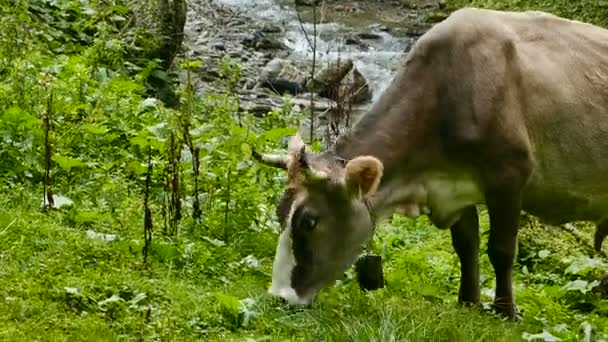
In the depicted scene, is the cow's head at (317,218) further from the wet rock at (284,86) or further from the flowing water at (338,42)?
the flowing water at (338,42)

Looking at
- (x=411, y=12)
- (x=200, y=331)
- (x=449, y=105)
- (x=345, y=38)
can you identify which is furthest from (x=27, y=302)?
(x=411, y=12)

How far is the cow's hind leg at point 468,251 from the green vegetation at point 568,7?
12.7 m

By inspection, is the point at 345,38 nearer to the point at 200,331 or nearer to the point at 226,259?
the point at 226,259

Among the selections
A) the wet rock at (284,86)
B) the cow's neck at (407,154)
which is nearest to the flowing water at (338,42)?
the wet rock at (284,86)

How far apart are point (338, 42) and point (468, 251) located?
11900mm

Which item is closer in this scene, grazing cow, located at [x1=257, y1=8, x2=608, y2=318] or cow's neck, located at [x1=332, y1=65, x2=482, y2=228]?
grazing cow, located at [x1=257, y1=8, x2=608, y2=318]

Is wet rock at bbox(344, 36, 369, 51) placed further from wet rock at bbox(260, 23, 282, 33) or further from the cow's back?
the cow's back

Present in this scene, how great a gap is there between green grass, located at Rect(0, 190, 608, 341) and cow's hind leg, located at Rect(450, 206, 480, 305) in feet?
0.57

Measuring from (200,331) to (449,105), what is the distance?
223 centimetres

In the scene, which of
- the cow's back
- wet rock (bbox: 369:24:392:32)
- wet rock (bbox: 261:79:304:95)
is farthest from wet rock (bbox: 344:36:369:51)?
the cow's back

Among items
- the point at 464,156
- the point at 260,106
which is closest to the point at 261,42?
the point at 260,106

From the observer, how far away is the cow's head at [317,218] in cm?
632

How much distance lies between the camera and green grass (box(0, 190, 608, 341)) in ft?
18.1

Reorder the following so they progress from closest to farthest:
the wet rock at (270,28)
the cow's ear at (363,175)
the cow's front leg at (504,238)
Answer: the cow's ear at (363,175) < the cow's front leg at (504,238) < the wet rock at (270,28)
